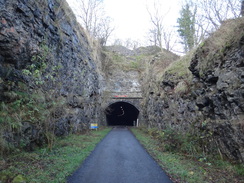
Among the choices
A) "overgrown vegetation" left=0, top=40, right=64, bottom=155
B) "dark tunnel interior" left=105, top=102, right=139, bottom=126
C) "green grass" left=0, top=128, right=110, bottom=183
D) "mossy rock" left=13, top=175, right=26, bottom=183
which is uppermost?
"overgrown vegetation" left=0, top=40, right=64, bottom=155

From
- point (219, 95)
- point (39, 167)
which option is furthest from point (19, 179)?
point (219, 95)

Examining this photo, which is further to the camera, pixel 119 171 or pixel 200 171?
pixel 119 171

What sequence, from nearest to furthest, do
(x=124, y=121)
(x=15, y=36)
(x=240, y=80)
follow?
1. (x=240, y=80)
2. (x=15, y=36)
3. (x=124, y=121)

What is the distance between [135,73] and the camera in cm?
2708

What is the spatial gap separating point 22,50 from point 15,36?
1.84 feet

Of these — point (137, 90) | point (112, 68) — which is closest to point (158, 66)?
point (137, 90)

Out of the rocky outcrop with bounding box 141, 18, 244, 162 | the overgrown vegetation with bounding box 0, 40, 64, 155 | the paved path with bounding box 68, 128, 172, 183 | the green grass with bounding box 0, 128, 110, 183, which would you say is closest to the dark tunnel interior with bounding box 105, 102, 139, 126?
the rocky outcrop with bounding box 141, 18, 244, 162

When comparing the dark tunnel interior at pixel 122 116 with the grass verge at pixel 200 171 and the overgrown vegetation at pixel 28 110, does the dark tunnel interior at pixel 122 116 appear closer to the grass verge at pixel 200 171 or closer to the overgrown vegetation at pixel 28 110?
the overgrown vegetation at pixel 28 110

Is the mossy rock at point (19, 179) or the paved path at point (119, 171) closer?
the mossy rock at point (19, 179)

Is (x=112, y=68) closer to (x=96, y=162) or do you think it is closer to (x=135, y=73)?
(x=135, y=73)

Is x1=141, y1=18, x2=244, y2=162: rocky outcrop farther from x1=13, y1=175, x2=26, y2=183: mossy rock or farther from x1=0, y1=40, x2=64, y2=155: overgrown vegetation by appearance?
x1=0, y1=40, x2=64, y2=155: overgrown vegetation

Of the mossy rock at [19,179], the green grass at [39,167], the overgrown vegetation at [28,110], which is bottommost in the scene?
the green grass at [39,167]

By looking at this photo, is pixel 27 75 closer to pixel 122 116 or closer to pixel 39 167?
pixel 39 167

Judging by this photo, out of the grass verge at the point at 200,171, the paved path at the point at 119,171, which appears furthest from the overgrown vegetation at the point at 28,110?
the grass verge at the point at 200,171
